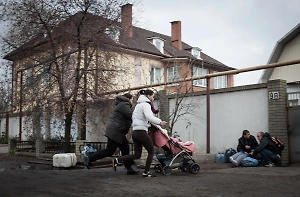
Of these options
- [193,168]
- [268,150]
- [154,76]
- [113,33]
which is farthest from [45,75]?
[154,76]

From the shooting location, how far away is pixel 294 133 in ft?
39.8

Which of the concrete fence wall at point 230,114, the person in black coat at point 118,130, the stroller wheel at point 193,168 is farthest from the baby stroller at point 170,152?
the concrete fence wall at point 230,114

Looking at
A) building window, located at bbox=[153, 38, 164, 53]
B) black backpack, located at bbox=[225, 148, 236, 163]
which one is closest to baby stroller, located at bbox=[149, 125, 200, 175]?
black backpack, located at bbox=[225, 148, 236, 163]

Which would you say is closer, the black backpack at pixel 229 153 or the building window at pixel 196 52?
the black backpack at pixel 229 153

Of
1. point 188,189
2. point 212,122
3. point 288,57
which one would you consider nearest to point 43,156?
point 212,122

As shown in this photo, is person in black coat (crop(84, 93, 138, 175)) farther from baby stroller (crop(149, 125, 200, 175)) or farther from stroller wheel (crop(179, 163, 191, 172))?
stroller wheel (crop(179, 163, 191, 172))

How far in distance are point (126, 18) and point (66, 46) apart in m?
2.85

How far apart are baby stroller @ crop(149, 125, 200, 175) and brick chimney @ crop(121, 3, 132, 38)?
28.8 ft

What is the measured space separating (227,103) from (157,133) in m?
5.10

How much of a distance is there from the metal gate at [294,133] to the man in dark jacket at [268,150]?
93 centimetres

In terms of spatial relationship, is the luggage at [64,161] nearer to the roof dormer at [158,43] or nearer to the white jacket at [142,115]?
the white jacket at [142,115]

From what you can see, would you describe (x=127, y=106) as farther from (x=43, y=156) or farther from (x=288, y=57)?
(x=288, y=57)

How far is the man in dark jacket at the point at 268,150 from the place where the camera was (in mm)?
11359

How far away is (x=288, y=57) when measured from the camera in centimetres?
3133
